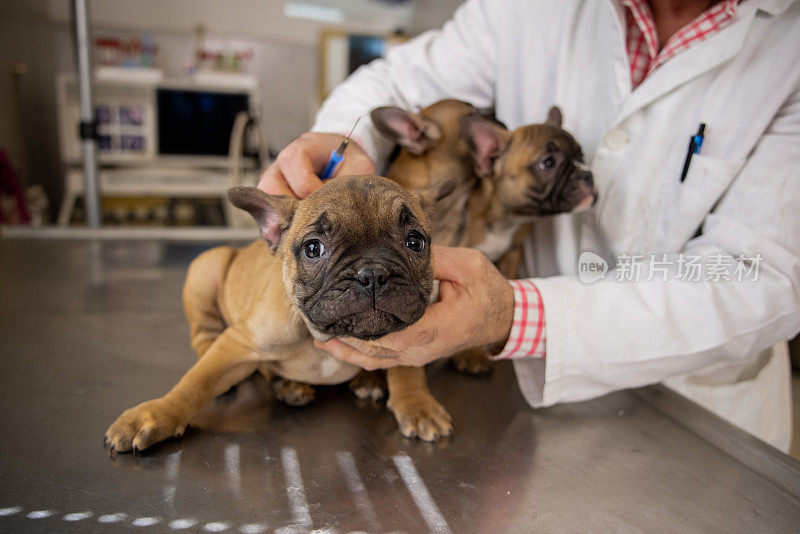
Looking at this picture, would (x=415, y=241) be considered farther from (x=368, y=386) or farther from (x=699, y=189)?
(x=699, y=189)

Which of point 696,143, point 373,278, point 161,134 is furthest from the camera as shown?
point 161,134

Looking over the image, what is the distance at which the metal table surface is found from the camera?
2.96ft

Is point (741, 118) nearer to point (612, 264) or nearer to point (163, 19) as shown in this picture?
point (612, 264)

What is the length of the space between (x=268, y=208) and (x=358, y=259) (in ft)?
1.06

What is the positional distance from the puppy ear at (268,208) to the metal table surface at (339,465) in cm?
40

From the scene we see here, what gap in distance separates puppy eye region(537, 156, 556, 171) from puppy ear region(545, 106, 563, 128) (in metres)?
0.11

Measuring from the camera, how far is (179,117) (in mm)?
5852

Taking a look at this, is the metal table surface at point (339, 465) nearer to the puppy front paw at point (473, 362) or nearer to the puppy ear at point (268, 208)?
the puppy front paw at point (473, 362)

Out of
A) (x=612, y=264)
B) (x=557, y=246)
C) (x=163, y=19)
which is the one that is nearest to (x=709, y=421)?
(x=612, y=264)

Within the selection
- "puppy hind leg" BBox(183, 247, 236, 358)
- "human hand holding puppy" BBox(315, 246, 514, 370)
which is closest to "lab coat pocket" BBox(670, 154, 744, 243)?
"human hand holding puppy" BBox(315, 246, 514, 370)

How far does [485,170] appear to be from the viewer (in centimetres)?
190

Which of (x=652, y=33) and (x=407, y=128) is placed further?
(x=407, y=128)

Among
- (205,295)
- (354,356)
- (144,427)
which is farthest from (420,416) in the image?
(205,295)

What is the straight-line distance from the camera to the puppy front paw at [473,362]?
62.7 inches
